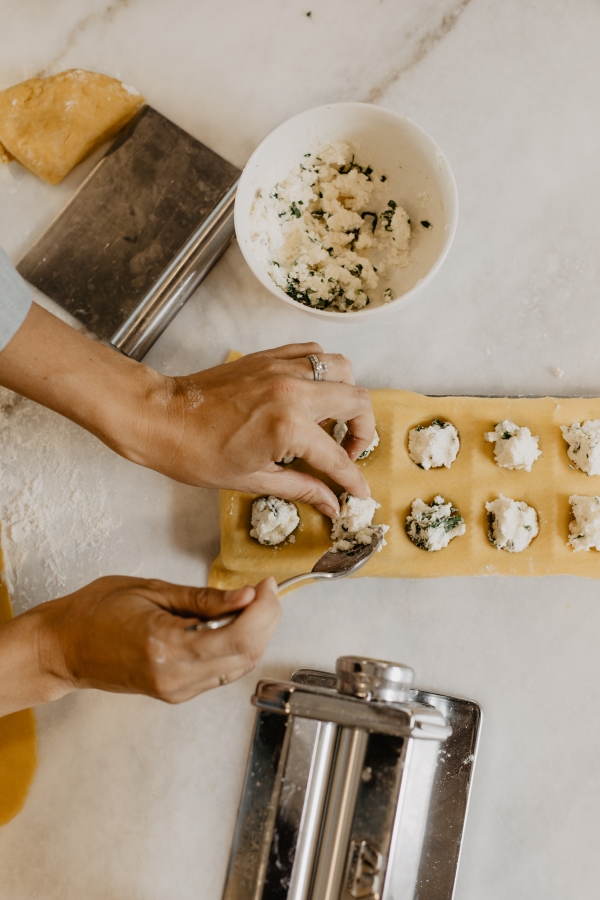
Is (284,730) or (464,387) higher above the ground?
(464,387)

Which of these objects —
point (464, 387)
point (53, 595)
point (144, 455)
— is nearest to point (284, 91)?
point (464, 387)

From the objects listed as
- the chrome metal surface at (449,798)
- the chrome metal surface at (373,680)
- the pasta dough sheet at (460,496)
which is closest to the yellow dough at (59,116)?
the pasta dough sheet at (460,496)

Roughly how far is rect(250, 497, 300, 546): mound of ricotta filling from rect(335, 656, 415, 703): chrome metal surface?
321 millimetres

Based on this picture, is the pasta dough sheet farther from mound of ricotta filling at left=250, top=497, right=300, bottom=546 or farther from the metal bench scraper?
the metal bench scraper

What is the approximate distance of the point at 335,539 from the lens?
1.05 meters

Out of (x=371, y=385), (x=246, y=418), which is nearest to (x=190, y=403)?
(x=246, y=418)

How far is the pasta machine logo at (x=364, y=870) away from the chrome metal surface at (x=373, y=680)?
16cm

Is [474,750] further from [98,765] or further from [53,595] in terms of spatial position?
[53,595]

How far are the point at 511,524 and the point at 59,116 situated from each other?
1081mm

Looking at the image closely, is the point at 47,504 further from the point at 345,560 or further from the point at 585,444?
the point at 585,444

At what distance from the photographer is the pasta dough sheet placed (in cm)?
104

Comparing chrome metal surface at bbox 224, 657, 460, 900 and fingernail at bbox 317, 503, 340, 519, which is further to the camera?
fingernail at bbox 317, 503, 340, 519

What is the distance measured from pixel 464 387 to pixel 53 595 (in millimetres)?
859

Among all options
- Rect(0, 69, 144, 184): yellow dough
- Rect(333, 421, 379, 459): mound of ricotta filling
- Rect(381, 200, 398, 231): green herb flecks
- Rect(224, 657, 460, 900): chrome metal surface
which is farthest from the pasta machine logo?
Rect(0, 69, 144, 184): yellow dough
